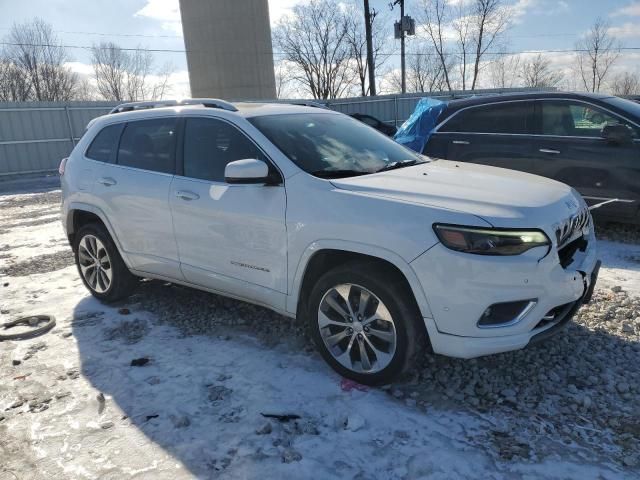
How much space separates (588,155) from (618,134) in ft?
1.24

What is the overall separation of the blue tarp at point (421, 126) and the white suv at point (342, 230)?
3256mm

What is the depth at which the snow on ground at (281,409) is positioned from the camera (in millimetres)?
2494

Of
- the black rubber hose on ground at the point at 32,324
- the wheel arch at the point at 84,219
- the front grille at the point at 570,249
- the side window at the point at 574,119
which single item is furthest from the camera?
the side window at the point at 574,119

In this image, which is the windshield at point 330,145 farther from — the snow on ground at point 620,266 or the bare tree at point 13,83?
the bare tree at point 13,83

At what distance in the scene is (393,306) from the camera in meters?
2.88

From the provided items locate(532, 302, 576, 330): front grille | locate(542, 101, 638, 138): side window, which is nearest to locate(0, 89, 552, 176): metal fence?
locate(542, 101, 638, 138): side window

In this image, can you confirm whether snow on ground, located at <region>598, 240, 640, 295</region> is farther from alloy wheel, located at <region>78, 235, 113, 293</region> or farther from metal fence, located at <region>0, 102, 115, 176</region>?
metal fence, located at <region>0, 102, 115, 176</region>

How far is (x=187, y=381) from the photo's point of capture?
3312mm

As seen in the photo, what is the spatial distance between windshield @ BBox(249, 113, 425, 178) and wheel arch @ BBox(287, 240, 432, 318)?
0.52 m

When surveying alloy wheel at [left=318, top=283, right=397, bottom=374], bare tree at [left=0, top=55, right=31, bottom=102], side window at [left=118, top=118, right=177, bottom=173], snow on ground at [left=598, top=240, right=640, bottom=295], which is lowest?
snow on ground at [left=598, top=240, right=640, bottom=295]

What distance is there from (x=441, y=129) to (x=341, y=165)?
13.2 ft

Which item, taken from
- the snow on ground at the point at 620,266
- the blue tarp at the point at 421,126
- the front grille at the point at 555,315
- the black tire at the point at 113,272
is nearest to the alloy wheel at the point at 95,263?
the black tire at the point at 113,272

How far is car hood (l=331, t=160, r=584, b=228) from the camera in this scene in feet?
9.02

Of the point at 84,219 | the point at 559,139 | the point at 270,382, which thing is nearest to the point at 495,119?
the point at 559,139
